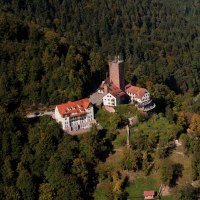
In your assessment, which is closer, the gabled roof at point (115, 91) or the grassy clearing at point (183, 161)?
the grassy clearing at point (183, 161)

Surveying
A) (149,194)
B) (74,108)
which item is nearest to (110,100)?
(74,108)

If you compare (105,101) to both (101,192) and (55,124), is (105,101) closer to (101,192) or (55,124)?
(55,124)

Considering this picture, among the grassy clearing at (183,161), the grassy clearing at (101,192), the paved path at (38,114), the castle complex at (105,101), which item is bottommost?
the grassy clearing at (101,192)

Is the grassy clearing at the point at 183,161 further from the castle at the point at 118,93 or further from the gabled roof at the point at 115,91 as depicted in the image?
the gabled roof at the point at 115,91

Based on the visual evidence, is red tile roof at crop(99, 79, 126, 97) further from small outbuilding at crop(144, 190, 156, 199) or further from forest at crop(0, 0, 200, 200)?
small outbuilding at crop(144, 190, 156, 199)

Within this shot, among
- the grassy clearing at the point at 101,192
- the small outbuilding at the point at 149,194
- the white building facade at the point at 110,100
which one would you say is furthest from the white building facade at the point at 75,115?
the small outbuilding at the point at 149,194

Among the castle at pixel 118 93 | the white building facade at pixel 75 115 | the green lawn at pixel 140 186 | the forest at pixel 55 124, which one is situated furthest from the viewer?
the castle at pixel 118 93

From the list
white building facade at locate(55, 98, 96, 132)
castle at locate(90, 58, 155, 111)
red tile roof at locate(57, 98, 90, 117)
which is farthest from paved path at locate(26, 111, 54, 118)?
castle at locate(90, 58, 155, 111)

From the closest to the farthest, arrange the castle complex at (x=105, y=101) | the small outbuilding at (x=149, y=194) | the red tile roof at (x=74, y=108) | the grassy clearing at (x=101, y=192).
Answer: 1. the small outbuilding at (x=149, y=194)
2. the grassy clearing at (x=101, y=192)
3. the red tile roof at (x=74, y=108)
4. the castle complex at (x=105, y=101)
